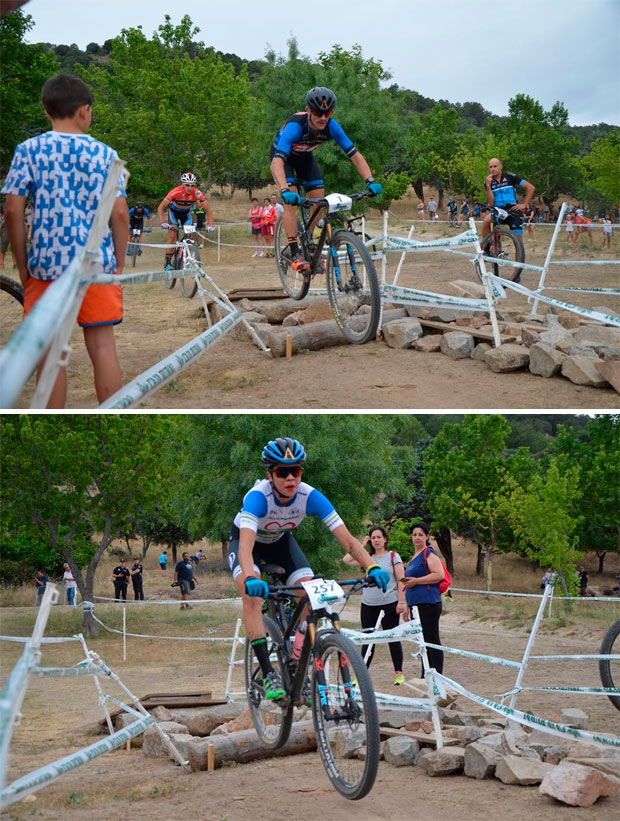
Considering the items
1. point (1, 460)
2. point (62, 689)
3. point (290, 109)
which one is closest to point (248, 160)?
point (290, 109)

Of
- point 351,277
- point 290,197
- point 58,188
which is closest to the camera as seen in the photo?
point 58,188

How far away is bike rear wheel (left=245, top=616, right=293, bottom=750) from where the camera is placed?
4.98 m

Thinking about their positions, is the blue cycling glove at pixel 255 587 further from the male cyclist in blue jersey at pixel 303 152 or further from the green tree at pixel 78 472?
the green tree at pixel 78 472

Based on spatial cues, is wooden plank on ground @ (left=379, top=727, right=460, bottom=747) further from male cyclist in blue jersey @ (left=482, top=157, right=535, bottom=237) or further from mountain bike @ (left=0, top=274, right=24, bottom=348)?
male cyclist in blue jersey @ (left=482, top=157, right=535, bottom=237)

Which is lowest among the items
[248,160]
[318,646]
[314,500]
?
[318,646]

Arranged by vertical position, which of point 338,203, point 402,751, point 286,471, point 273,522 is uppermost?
point 338,203

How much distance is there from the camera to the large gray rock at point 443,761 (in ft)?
18.4

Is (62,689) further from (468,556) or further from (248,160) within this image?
(468,556)

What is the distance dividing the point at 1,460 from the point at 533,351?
51.7ft

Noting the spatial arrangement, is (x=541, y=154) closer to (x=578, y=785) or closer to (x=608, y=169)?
(x=608, y=169)

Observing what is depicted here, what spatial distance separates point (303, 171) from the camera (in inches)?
345

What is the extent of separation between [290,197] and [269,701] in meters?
4.57

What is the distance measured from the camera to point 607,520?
39.1 m

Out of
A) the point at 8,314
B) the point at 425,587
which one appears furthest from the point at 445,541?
the point at 425,587
